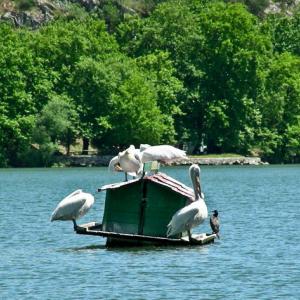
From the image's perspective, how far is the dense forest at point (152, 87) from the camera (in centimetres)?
12738

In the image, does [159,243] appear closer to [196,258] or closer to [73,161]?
[196,258]

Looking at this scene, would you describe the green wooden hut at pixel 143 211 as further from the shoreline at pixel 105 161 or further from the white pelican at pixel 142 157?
the shoreline at pixel 105 161

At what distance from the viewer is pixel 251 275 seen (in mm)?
38188

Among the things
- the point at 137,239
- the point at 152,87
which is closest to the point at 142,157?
the point at 137,239

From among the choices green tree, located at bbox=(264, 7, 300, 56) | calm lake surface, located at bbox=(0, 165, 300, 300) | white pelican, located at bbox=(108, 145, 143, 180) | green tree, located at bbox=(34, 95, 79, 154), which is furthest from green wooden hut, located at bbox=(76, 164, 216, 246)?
green tree, located at bbox=(264, 7, 300, 56)

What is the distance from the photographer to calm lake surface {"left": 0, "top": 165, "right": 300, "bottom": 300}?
117 feet

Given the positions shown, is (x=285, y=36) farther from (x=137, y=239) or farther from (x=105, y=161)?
(x=137, y=239)

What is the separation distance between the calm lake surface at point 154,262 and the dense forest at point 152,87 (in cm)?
6041

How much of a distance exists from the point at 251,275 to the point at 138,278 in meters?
2.93

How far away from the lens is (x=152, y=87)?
5246 inches

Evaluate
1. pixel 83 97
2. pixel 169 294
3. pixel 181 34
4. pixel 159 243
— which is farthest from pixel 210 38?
pixel 169 294

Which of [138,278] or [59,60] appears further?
[59,60]

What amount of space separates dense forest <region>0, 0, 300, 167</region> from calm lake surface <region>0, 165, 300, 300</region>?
198 ft

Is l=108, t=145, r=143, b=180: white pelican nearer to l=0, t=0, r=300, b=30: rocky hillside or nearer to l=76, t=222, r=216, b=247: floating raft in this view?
l=76, t=222, r=216, b=247: floating raft
